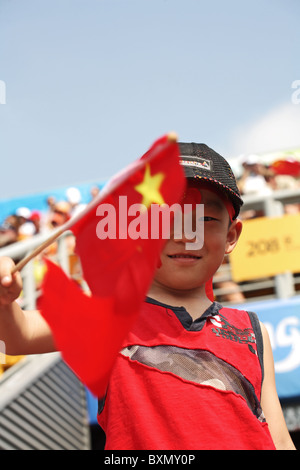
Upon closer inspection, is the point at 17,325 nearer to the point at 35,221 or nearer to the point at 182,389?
the point at 182,389

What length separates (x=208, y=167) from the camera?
1.14 m

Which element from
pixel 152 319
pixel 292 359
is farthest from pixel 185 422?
pixel 292 359

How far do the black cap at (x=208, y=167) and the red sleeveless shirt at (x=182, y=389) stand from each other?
31 centimetres

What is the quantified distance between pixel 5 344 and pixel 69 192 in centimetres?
728

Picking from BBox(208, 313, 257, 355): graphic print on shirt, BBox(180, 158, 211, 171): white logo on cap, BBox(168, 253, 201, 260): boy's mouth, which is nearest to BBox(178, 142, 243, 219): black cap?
BBox(180, 158, 211, 171): white logo on cap

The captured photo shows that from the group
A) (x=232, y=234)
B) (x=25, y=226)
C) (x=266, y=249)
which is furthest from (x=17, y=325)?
(x=25, y=226)

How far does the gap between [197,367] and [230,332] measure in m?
0.16

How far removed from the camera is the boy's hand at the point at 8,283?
0.87 meters

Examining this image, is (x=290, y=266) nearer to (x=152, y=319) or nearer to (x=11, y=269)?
(x=152, y=319)

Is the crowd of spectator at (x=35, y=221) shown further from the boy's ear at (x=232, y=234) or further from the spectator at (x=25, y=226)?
the boy's ear at (x=232, y=234)

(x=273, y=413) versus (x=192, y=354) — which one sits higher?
(x=192, y=354)

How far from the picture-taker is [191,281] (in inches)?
45.1

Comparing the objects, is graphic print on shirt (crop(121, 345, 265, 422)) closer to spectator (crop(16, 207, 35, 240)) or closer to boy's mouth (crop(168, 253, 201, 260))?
boy's mouth (crop(168, 253, 201, 260))

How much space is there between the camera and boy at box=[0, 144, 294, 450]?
97 centimetres
